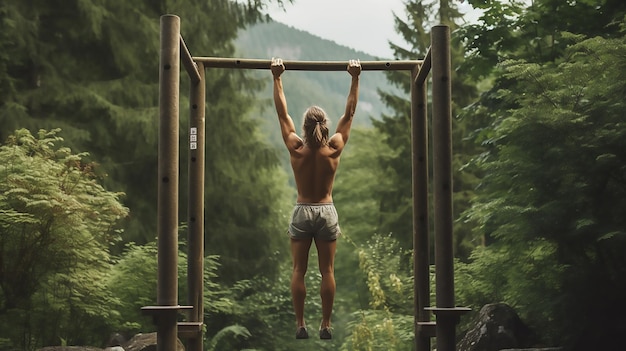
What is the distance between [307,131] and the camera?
6648 millimetres

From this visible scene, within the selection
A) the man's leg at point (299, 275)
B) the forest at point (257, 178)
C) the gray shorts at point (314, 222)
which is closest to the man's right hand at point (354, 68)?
the gray shorts at point (314, 222)

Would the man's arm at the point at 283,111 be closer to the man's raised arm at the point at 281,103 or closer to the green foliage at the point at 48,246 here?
the man's raised arm at the point at 281,103

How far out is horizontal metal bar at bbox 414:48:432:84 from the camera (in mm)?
6624

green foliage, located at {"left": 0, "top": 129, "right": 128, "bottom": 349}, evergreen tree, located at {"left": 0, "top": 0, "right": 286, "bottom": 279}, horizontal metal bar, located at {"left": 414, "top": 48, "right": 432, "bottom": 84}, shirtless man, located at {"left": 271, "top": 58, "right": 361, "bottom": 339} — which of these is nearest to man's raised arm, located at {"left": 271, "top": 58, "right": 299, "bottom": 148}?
shirtless man, located at {"left": 271, "top": 58, "right": 361, "bottom": 339}

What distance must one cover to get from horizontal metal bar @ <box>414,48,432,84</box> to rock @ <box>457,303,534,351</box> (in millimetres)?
5100

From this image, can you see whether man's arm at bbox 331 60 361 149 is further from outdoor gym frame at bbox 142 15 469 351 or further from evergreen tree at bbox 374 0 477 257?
evergreen tree at bbox 374 0 477 257

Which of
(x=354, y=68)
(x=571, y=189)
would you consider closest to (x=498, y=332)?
(x=571, y=189)

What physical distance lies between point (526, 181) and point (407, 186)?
10.6 meters

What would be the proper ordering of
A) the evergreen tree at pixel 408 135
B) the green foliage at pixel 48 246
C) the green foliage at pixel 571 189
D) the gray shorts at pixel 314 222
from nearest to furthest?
the gray shorts at pixel 314 222, the green foliage at pixel 571 189, the green foliage at pixel 48 246, the evergreen tree at pixel 408 135

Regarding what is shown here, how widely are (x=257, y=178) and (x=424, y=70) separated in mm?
12218

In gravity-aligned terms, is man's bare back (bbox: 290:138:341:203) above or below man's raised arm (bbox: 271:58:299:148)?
below

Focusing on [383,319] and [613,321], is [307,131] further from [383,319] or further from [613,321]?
[383,319]

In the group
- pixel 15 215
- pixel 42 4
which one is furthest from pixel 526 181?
pixel 42 4

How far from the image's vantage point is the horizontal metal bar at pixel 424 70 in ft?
21.7
